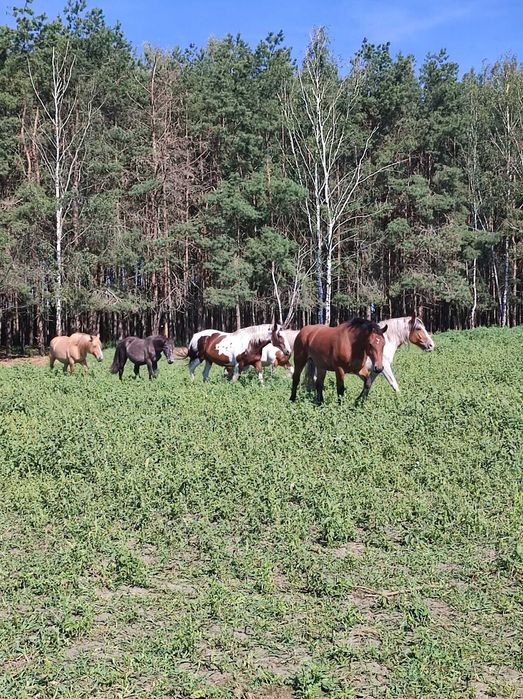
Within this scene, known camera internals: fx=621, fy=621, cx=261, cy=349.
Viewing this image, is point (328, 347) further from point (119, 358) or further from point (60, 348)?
point (60, 348)

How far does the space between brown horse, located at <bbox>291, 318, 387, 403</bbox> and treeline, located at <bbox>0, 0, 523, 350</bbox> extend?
16.2 m

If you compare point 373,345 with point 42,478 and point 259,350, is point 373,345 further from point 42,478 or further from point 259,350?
point 42,478

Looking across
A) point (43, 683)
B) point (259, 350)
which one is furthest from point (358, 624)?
point (259, 350)

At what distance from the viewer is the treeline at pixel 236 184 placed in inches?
1185

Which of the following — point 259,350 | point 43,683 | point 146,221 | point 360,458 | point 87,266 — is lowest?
point 43,683

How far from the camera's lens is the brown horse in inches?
414

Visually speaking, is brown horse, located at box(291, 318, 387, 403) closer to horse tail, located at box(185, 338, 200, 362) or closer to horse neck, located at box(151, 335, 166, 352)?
horse tail, located at box(185, 338, 200, 362)

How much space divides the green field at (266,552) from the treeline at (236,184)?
1924cm

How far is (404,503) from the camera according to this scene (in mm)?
6188

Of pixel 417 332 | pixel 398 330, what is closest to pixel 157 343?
pixel 398 330

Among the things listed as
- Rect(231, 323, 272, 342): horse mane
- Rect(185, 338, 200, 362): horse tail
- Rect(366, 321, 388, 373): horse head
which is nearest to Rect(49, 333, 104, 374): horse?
Rect(185, 338, 200, 362): horse tail

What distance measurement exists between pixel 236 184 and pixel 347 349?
25349 mm

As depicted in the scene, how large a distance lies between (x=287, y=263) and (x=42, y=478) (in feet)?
84.1

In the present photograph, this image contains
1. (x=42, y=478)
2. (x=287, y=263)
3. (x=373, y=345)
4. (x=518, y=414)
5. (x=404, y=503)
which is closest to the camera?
(x=404, y=503)
